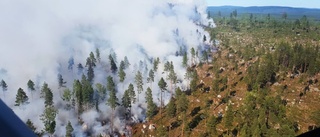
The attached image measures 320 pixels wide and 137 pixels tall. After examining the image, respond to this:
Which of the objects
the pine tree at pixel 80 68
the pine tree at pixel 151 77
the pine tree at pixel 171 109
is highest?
the pine tree at pixel 80 68

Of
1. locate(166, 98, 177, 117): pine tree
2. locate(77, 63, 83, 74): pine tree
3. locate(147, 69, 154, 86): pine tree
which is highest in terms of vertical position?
locate(77, 63, 83, 74): pine tree

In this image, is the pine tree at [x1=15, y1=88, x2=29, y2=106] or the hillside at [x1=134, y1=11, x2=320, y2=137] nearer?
the hillside at [x1=134, y1=11, x2=320, y2=137]

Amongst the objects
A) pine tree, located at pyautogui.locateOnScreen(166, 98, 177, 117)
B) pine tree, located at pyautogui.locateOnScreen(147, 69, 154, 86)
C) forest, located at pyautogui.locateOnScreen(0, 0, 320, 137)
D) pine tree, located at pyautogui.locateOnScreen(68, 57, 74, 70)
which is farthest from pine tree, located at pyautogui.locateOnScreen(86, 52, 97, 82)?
pine tree, located at pyautogui.locateOnScreen(166, 98, 177, 117)

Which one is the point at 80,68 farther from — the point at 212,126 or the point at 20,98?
the point at 212,126

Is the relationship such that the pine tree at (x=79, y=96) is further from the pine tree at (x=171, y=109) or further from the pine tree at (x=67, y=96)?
the pine tree at (x=171, y=109)

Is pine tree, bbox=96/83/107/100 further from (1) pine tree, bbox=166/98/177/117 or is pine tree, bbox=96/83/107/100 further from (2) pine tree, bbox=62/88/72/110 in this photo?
(1) pine tree, bbox=166/98/177/117

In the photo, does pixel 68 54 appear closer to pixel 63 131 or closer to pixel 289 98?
pixel 63 131

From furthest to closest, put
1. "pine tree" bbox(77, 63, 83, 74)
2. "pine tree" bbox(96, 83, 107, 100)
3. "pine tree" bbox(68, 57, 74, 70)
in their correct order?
"pine tree" bbox(68, 57, 74, 70), "pine tree" bbox(77, 63, 83, 74), "pine tree" bbox(96, 83, 107, 100)

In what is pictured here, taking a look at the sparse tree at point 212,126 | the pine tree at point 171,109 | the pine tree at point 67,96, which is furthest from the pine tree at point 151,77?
the sparse tree at point 212,126

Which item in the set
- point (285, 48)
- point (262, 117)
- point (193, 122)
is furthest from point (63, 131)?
point (285, 48)
